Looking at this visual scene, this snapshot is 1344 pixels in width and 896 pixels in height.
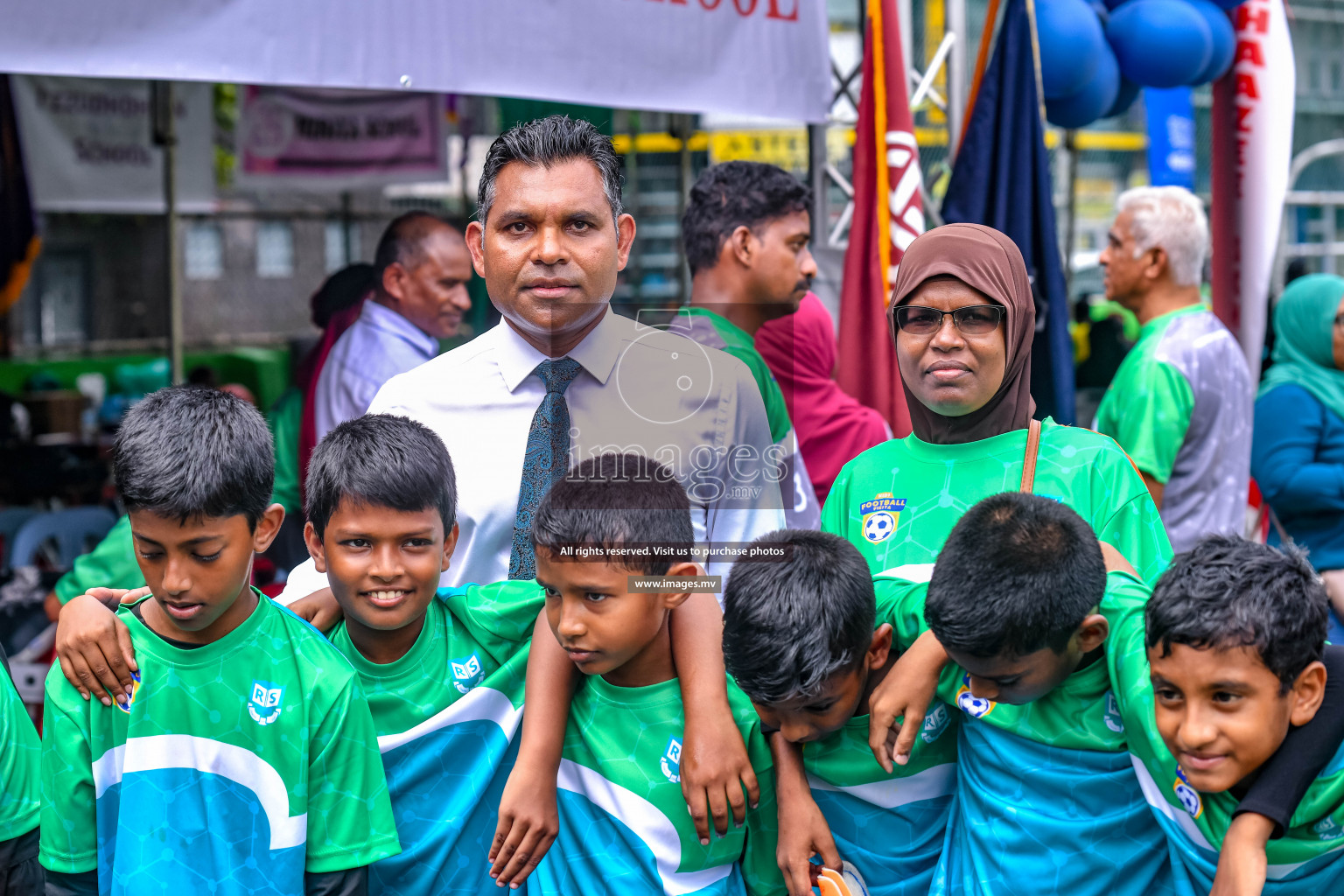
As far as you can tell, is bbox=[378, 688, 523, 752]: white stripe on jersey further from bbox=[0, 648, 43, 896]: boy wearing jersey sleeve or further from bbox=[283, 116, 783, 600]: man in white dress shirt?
bbox=[0, 648, 43, 896]: boy wearing jersey sleeve

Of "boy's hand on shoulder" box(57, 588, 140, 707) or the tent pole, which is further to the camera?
the tent pole

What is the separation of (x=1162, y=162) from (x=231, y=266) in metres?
13.4

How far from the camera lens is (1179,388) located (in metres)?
3.31

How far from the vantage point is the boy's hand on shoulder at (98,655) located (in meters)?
1.66

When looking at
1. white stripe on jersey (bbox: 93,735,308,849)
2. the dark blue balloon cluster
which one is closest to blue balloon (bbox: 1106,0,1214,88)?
the dark blue balloon cluster

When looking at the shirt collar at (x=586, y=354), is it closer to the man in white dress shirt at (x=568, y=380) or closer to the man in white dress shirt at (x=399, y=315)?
the man in white dress shirt at (x=568, y=380)

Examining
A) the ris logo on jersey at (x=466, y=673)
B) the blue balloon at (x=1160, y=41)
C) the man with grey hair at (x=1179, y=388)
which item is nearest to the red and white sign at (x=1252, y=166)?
the blue balloon at (x=1160, y=41)

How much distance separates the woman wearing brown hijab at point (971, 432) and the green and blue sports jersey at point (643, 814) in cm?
42

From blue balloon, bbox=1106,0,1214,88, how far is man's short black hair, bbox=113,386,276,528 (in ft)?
13.5

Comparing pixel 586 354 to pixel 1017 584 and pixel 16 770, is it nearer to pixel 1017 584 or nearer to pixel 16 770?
pixel 1017 584

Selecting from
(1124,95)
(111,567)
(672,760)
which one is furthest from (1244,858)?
(1124,95)

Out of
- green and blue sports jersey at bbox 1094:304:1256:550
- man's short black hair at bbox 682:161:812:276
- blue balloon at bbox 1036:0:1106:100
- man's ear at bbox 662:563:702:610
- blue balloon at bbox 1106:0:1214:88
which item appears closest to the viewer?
man's ear at bbox 662:563:702:610

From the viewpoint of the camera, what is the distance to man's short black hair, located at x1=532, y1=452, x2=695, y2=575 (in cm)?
165

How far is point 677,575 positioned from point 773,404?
71 cm
